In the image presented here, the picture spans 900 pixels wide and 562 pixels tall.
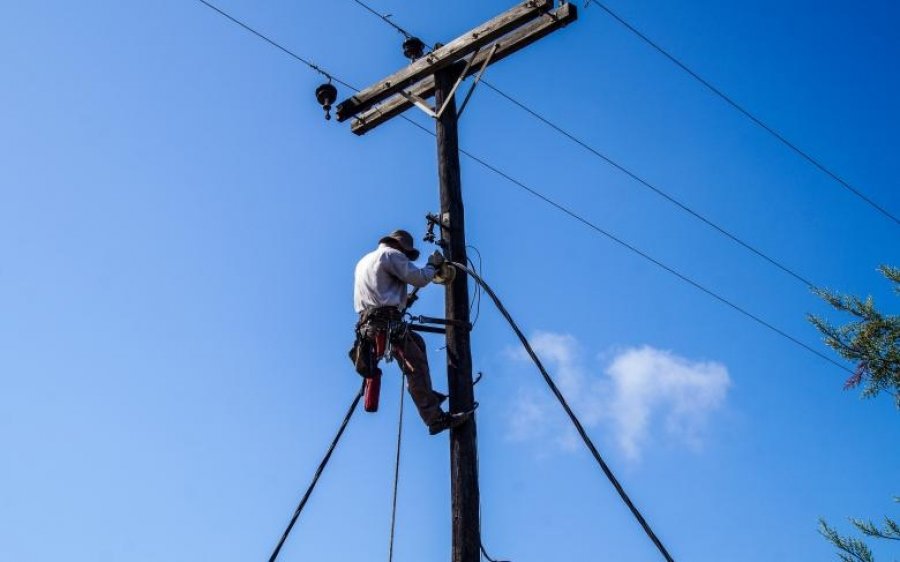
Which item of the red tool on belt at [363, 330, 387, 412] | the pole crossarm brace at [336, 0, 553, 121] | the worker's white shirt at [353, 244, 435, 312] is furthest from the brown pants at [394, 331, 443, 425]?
the pole crossarm brace at [336, 0, 553, 121]

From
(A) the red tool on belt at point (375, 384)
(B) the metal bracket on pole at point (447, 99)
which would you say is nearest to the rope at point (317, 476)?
(A) the red tool on belt at point (375, 384)

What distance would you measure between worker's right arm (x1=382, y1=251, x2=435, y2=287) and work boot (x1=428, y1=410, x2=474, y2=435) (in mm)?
976

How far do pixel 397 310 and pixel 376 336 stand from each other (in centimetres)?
25

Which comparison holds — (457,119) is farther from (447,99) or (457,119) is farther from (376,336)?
(376,336)

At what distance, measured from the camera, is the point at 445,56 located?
762cm

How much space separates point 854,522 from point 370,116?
5.60 m

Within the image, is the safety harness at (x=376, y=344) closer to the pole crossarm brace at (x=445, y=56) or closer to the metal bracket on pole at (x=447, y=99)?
the metal bracket on pole at (x=447, y=99)

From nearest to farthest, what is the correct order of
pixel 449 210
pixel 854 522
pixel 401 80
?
pixel 449 210, pixel 401 80, pixel 854 522

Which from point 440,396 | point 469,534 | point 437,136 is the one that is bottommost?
point 469,534

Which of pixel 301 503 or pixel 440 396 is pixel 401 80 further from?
pixel 301 503

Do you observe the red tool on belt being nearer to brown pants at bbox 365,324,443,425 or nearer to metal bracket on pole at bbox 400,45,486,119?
brown pants at bbox 365,324,443,425

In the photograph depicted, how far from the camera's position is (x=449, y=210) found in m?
7.16

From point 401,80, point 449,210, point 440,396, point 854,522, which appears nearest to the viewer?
point 440,396

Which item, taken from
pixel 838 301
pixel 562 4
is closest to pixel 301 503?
pixel 562 4
